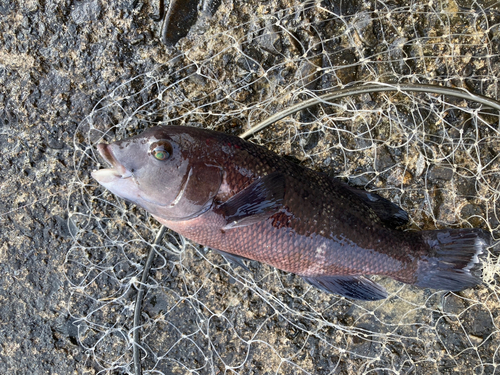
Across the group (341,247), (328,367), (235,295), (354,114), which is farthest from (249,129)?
(328,367)

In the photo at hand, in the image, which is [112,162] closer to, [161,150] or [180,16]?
[161,150]

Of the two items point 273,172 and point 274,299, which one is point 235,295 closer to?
point 274,299

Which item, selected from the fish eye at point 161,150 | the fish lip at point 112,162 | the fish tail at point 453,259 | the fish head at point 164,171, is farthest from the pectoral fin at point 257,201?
the fish tail at point 453,259

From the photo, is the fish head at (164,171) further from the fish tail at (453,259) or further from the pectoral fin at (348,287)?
the fish tail at (453,259)

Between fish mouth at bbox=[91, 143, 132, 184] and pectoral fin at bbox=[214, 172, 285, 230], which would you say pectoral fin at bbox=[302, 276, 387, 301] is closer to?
pectoral fin at bbox=[214, 172, 285, 230]

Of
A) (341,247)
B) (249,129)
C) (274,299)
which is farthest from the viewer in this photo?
(274,299)

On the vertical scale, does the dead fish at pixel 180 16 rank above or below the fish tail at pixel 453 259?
above
